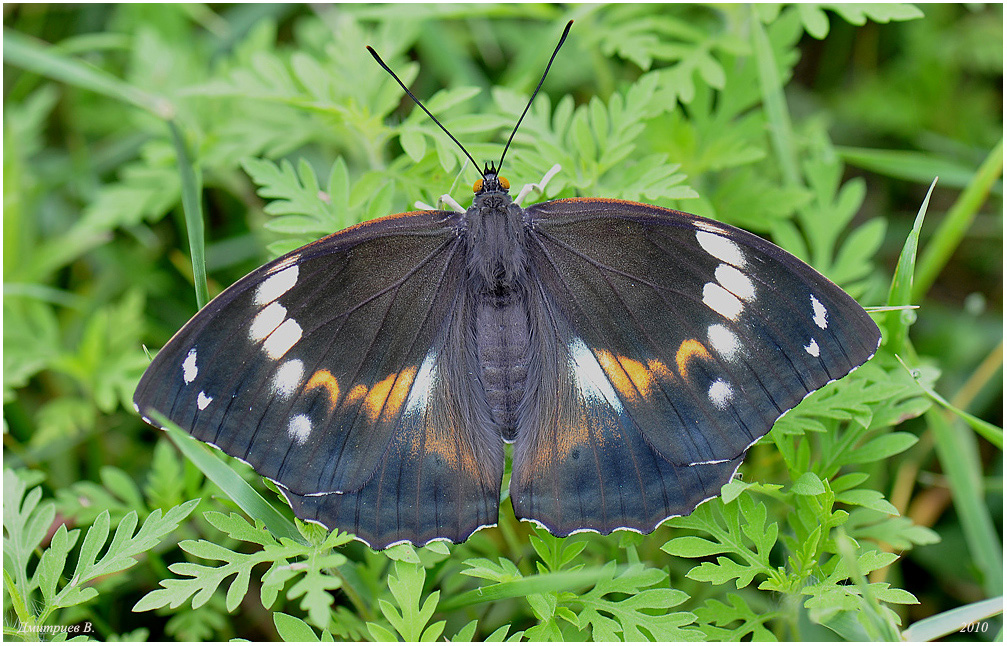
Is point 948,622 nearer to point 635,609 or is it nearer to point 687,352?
point 635,609

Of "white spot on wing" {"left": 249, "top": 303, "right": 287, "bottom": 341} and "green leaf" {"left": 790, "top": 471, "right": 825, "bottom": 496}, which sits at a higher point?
"white spot on wing" {"left": 249, "top": 303, "right": 287, "bottom": 341}

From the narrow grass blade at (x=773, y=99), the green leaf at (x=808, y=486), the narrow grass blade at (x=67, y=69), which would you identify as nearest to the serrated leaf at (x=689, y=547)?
the green leaf at (x=808, y=486)

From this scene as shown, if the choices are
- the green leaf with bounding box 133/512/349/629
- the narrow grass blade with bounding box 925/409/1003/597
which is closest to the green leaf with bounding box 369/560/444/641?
the green leaf with bounding box 133/512/349/629

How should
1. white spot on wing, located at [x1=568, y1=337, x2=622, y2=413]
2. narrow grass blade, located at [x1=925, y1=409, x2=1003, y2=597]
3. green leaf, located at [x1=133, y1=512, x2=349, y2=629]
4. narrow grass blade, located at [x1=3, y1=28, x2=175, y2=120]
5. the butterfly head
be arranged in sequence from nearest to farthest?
green leaf, located at [x1=133, y1=512, x2=349, y2=629], white spot on wing, located at [x1=568, y1=337, x2=622, y2=413], the butterfly head, narrow grass blade, located at [x1=925, y1=409, x2=1003, y2=597], narrow grass blade, located at [x1=3, y1=28, x2=175, y2=120]

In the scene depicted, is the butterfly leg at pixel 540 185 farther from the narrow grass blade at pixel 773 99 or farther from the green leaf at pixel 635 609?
the green leaf at pixel 635 609

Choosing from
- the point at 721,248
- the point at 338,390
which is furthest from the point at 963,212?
the point at 338,390

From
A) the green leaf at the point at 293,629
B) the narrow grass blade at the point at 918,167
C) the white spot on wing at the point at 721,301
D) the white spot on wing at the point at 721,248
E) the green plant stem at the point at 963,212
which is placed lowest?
the green leaf at the point at 293,629

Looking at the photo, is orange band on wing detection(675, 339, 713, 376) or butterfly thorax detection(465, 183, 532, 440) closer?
orange band on wing detection(675, 339, 713, 376)

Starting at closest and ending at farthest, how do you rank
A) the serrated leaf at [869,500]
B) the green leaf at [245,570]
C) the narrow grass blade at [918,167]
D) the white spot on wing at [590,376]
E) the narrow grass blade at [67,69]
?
the green leaf at [245,570] → the serrated leaf at [869,500] → the white spot on wing at [590,376] → the narrow grass blade at [67,69] → the narrow grass blade at [918,167]

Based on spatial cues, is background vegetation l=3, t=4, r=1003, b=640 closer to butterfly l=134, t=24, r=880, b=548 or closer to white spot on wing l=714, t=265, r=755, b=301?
butterfly l=134, t=24, r=880, b=548
